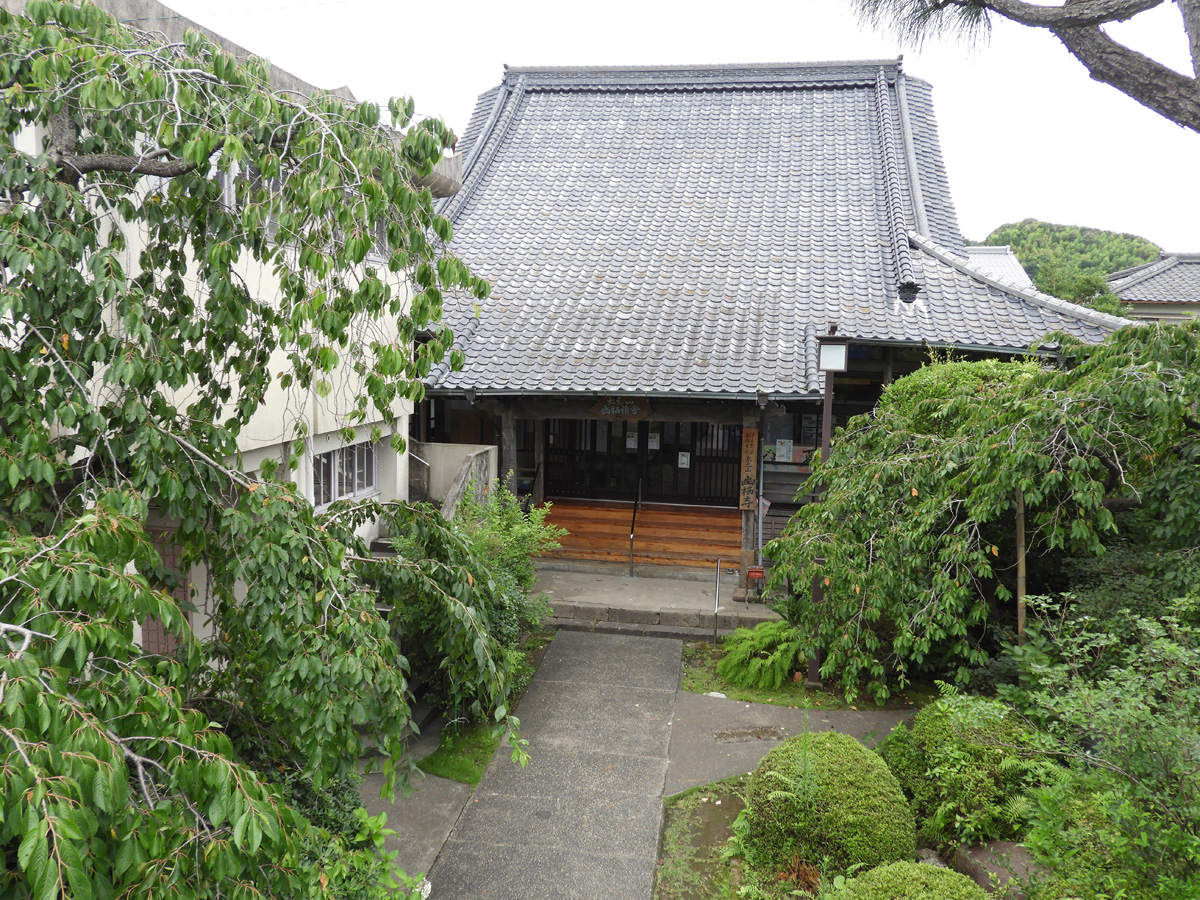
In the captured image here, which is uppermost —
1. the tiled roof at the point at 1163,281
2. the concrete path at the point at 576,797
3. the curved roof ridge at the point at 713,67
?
the curved roof ridge at the point at 713,67

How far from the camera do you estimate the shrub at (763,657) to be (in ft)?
30.2

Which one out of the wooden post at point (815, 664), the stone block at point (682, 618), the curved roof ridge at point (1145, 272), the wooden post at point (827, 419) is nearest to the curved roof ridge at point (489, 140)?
the stone block at point (682, 618)

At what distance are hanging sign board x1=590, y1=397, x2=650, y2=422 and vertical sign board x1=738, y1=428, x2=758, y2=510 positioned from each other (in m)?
1.55

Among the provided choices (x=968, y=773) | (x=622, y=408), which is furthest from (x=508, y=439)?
(x=968, y=773)

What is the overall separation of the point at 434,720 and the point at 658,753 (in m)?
2.31

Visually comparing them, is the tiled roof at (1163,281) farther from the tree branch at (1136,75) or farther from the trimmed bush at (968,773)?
the trimmed bush at (968,773)

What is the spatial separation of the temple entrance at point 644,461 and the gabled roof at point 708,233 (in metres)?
2.65

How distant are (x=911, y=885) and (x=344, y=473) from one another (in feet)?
24.9

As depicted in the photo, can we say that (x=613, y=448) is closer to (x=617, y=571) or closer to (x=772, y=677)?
(x=617, y=571)

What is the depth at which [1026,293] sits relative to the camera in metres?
12.7

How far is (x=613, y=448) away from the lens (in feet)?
50.3

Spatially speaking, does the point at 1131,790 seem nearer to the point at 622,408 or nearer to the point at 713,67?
the point at 622,408

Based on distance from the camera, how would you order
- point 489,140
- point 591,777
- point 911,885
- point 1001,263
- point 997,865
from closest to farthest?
point 911,885, point 997,865, point 591,777, point 489,140, point 1001,263

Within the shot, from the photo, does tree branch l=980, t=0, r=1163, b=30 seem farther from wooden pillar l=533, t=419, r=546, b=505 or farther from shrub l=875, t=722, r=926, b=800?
wooden pillar l=533, t=419, r=546, b=505
